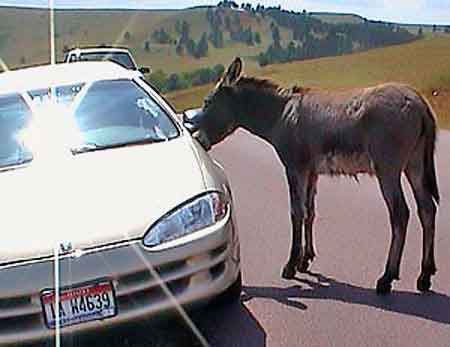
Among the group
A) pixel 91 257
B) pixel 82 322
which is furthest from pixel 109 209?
pixel 82 322

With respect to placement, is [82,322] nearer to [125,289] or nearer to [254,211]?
[125,289]

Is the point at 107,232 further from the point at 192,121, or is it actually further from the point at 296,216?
the point at 192,121

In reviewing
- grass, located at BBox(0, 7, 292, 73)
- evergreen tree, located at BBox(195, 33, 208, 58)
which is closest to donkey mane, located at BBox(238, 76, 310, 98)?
grass, located at BBox(0, 7, 292, 73)

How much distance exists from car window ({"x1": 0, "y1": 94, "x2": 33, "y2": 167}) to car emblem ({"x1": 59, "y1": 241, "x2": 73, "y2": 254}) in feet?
5.03

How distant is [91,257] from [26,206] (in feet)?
2.38

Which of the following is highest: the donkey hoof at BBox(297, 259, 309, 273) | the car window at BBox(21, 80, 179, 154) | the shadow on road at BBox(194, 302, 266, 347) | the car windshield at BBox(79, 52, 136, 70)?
the car window at BBox(21, 80, 179, 154)

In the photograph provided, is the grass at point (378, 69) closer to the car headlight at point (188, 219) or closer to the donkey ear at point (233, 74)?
the donkey ear at point (233, 74)

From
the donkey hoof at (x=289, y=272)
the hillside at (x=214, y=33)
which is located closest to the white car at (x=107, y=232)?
the donkey hoof at (x=289, y=272)

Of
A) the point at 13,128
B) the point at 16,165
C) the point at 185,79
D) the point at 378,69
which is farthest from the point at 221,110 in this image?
the point at 185,79

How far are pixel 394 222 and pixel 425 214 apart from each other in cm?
41

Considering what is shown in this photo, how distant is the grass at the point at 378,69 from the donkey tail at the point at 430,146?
32.9 metres

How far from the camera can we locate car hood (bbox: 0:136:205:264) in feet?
15.6

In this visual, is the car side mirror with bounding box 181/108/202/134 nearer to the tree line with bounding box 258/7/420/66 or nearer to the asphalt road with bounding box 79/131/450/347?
the asphalt road with bounding box 79/131/450/347

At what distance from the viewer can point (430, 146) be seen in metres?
6.23
